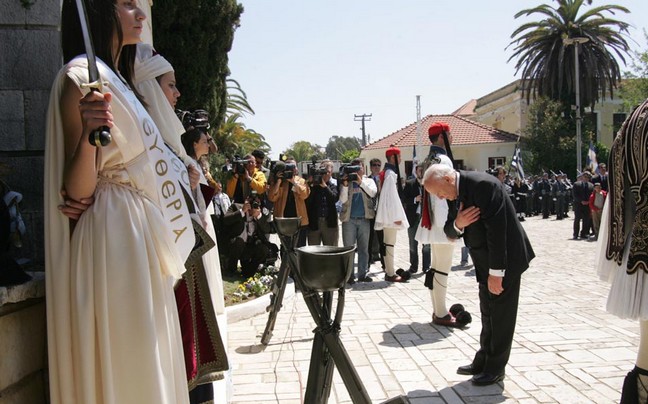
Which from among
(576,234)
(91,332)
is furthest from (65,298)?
(576,234)

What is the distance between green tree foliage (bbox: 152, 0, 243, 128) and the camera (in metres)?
12.1

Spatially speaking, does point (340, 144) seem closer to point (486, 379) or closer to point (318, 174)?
point (318, 174)

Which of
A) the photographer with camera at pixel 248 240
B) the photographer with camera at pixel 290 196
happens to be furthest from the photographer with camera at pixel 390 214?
the photographer with camera at pixel 248 240

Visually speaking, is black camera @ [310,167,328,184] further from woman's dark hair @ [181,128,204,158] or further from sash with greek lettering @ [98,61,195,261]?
sash with greek lettering @ [98,61,195,261]

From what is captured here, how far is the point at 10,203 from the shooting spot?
6.63 ft

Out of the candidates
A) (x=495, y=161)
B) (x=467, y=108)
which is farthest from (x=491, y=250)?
(x=467, y=108)

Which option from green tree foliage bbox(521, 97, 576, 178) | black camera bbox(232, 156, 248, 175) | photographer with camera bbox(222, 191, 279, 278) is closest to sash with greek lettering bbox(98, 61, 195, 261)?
photographer with camera bbox(222, 191, 279, 278)

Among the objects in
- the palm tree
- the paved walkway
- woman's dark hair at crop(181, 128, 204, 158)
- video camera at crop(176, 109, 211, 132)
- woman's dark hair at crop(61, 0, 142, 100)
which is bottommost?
the paved walkway

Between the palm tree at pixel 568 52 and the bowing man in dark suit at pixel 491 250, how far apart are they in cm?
3346

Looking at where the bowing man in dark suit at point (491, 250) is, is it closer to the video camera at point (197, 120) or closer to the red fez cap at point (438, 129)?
the red fez cap at point (438, 129)

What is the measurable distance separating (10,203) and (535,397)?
379 cm

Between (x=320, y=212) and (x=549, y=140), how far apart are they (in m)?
29.2

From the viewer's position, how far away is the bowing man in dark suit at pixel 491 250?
440 cm

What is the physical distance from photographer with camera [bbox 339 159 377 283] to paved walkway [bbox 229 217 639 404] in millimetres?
833
